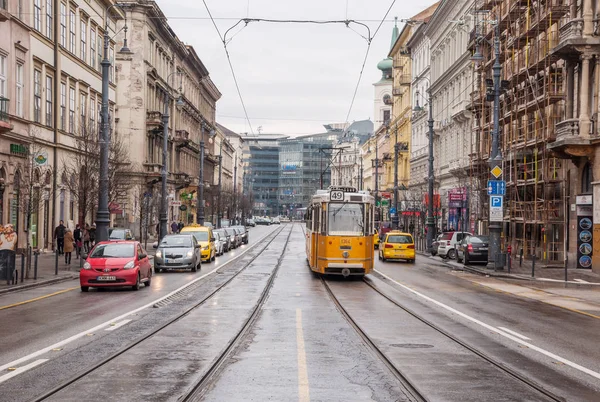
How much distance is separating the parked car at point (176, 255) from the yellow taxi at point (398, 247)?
13.7 meters

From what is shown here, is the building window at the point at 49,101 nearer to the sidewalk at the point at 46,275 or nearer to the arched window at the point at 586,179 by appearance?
the sidewalk at the point at 46,275

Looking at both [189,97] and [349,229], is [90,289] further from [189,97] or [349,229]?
[189,97]

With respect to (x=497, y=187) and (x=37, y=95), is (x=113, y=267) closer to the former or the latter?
(x=497, y=187)

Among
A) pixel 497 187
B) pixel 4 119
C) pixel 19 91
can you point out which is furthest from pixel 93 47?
pixel 497 187

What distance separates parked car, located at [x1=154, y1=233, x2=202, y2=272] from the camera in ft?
112

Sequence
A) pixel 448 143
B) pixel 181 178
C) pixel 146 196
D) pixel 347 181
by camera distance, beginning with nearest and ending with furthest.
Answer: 1. pixel 146 196
2. pixel 448 143
3. pixel 181 178
4. pixel 347 181

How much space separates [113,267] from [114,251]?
1.30m

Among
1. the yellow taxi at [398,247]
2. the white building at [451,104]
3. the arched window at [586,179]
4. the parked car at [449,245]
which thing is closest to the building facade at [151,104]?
the yellow taxi at [398,247]

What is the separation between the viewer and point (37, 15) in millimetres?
41438

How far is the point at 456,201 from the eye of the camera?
56.7 m

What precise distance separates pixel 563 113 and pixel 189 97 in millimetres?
62287

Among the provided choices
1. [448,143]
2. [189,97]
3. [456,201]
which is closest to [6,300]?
[456,201]

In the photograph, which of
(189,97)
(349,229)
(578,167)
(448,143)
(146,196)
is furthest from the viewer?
(189,97)

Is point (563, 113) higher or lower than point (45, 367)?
higher
